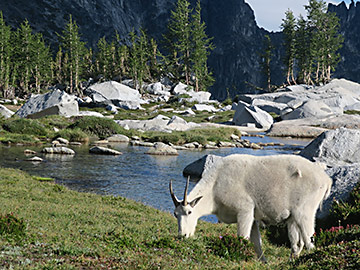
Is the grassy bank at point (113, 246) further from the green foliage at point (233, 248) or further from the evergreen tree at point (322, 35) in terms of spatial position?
the evergreen tree at point (322, 35)

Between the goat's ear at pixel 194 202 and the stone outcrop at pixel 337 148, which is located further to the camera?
the stone outcrop at pixel 337 148

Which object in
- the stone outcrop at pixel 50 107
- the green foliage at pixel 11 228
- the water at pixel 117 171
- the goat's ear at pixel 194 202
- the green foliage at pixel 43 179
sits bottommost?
the water at pixel 117 171

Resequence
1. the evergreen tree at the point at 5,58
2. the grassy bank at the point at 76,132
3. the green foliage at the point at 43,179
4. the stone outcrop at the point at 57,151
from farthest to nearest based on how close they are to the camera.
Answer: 1. the evergreen tree at the point at 5,58
2. the grassy bank at the point at 76,132
3. the stone outcrop at the point at 57,151
4. the green foliage at the point at 43,179

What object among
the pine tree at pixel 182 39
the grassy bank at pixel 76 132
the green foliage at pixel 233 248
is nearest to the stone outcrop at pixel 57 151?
the grassy bank at pixel 76 132

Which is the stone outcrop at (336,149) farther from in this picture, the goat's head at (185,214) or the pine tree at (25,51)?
the pine tree at (25,51)

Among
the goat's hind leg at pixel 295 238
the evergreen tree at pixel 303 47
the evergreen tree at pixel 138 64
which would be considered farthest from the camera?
the evergreen tree at pixel 303 47

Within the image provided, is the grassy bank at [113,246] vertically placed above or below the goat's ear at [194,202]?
below

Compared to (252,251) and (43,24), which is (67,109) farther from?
(43,24)

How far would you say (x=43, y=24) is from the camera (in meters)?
139

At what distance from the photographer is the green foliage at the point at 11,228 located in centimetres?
726

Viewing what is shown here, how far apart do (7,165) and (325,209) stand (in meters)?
19.0

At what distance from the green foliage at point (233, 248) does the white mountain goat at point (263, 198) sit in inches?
9.8

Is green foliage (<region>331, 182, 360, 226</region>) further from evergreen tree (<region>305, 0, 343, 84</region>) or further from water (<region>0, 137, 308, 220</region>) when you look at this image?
evergreen tree (<region>305, 0, 343, 84</region>)

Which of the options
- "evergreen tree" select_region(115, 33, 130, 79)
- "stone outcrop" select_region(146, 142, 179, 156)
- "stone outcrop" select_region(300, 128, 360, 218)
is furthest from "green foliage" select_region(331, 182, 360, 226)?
"evergreen tree" select_region(115, 33, 130, 79)
